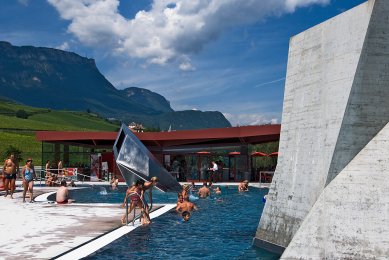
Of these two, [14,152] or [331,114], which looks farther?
[14,152]

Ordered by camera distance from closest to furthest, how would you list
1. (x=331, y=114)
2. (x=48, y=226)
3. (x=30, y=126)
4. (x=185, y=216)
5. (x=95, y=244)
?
1. (x=331, y=114)
2. (x=95, y=244)
3. (x=48, y=226)
4. (x=185, y=216)
5. (x=30, y=126)

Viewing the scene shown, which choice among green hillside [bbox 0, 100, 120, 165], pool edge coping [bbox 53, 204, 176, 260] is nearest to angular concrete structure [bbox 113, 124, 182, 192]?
pool edge coping [bbox 53, 204, 176, 260]

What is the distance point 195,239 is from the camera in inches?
439

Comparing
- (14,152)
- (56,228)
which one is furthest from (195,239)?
(14,152)

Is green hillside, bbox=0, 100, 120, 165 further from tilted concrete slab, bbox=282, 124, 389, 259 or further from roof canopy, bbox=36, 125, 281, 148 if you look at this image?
tilted concrete slab, bbox=282, 124, 389, 259

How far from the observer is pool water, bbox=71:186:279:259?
927 centimetres

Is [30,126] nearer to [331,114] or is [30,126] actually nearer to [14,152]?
[14,152]

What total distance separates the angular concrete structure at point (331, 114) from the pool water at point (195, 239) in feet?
3.68

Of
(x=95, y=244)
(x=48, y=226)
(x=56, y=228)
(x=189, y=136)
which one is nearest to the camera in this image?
(x=95, y=244)

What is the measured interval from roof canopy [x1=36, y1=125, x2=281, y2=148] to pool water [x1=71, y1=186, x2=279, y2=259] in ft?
48.7

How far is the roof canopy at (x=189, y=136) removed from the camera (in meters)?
32.1

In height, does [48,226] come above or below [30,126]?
below

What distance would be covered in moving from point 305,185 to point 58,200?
11778 millimetres

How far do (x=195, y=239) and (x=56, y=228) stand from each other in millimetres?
3481
